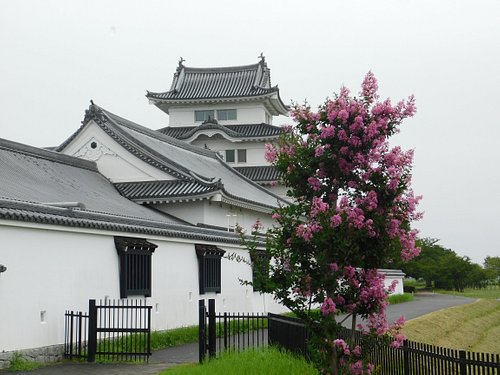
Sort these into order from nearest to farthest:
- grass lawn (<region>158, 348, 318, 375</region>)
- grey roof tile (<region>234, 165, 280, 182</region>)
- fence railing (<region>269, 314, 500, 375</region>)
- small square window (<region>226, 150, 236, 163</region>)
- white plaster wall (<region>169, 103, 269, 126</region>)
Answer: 1. fence railing (<region>269, 314, 500, 375</region>)
2. grass lawn (<region>158, 348, 318, 375</region>)
3. grey roof tile (<region>234, 165, 280, 182</region>)
4. small square window (<region>226, 150, 236, 163</region>)
5. white plaster wall (<region>169, 103, 269, 126</region>)

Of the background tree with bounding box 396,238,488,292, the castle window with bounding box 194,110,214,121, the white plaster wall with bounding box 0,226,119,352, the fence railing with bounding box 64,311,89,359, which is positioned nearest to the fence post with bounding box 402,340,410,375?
the fence railing with bounding box 64,311,89,359

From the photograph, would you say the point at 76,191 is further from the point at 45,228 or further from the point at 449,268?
the point at 449,268

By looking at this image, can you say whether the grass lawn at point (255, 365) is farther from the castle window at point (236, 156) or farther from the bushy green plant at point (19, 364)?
the castle window at point (236, 156)

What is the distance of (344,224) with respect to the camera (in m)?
11.0

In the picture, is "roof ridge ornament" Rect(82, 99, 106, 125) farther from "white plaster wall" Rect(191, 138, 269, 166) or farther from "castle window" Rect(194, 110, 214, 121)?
Result: "castle window" Rect(194, 110, 214, 121)

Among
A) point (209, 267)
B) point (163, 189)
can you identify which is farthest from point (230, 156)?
point (209, 267)

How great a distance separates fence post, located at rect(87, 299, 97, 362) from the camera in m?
17.3

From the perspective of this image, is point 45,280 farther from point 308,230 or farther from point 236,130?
point 236,130

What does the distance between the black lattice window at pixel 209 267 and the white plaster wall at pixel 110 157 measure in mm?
6025

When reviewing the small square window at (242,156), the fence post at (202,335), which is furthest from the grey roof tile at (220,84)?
the fence post at (202,335)

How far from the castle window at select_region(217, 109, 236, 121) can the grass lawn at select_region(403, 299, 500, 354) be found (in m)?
21.9

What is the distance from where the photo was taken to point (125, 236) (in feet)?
67.9

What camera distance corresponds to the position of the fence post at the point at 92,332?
1730cm

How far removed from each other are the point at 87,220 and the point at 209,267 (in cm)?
769
